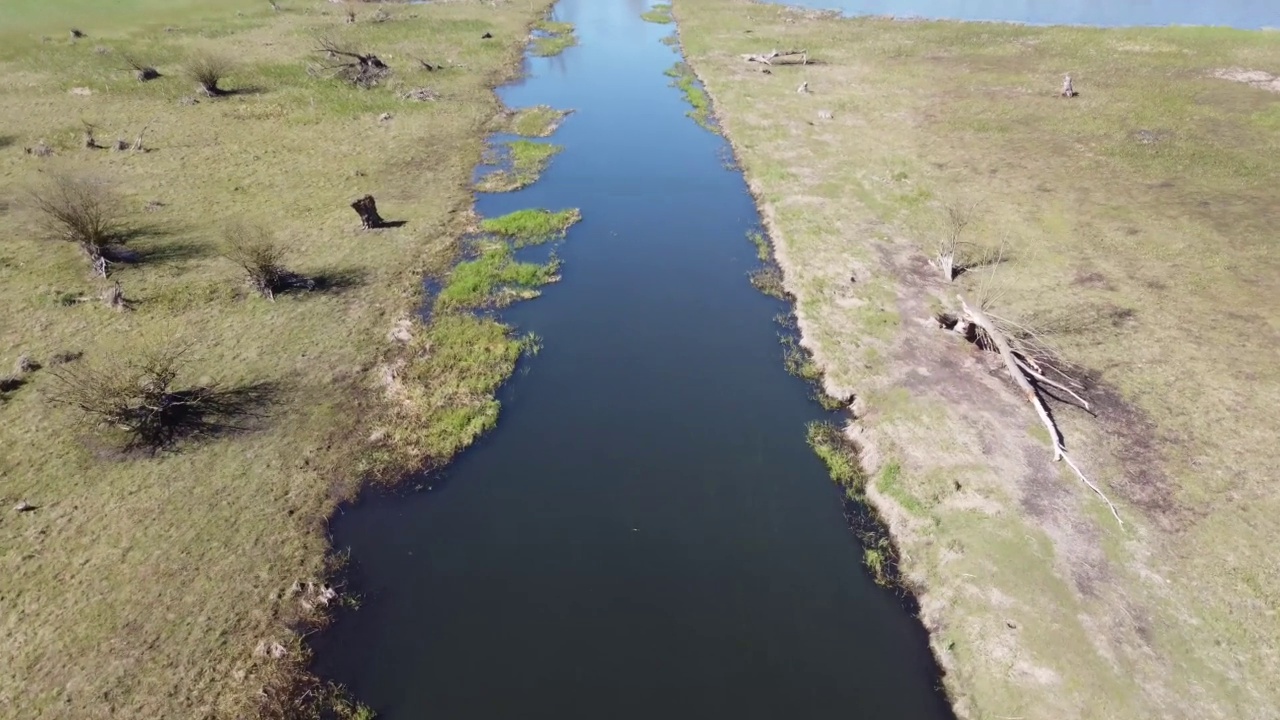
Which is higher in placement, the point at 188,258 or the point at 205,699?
the point at 188,258

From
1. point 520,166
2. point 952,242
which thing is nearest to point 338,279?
point 520,166

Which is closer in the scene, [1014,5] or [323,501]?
[323,501]

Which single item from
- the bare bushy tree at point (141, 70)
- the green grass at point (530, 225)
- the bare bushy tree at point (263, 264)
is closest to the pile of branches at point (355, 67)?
the bare bushy tree at point (141, 70)

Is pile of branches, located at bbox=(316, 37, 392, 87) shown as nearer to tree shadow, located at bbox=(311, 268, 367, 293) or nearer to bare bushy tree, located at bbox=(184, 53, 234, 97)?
bare bushy tree, located at bbox=(184, 53, 234, 97)

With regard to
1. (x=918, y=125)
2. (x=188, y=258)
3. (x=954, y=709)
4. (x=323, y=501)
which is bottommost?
(x=954, y=709)

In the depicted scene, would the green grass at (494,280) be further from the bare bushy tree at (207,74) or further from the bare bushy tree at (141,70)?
the bare bushy tree at (141,70)

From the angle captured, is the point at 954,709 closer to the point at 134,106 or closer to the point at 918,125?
the point at 918,125

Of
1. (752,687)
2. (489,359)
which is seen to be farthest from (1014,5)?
(752,687)

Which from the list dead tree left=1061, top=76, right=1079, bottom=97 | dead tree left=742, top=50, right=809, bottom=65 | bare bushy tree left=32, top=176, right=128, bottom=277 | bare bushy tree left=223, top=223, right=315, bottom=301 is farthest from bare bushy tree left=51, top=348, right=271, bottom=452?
dead tree left=1061, top=76, right=1079, bottom=97
